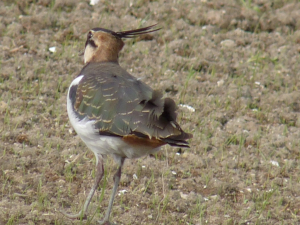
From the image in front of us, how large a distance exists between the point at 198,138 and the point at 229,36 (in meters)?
2.83

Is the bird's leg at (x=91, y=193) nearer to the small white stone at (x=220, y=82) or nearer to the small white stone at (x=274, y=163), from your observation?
the small white stone at (x=274, y=163)

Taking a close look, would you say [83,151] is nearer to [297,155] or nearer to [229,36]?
[297,155]

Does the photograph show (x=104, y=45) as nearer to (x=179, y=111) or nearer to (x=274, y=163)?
(x=179, y=111)

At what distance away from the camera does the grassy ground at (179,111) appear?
230 inches

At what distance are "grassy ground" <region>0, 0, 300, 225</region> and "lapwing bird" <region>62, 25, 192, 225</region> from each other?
0.62 meters

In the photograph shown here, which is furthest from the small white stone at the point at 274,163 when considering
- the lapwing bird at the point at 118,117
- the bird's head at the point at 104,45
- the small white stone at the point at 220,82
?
the bird's head at the point at 104,45

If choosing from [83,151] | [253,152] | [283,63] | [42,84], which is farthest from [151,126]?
[283,63]

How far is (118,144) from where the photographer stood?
5203 millimetres

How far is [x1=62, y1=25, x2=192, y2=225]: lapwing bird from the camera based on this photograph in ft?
16.4

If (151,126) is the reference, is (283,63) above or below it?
below

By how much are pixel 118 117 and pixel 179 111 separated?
7.82 feet

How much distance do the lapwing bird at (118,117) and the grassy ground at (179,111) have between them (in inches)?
24.4

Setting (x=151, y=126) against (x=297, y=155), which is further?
(x=297, y=155)

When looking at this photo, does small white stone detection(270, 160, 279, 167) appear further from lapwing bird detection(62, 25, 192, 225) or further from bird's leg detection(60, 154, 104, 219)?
bird's leg detection(60, 154, 104, 219)
